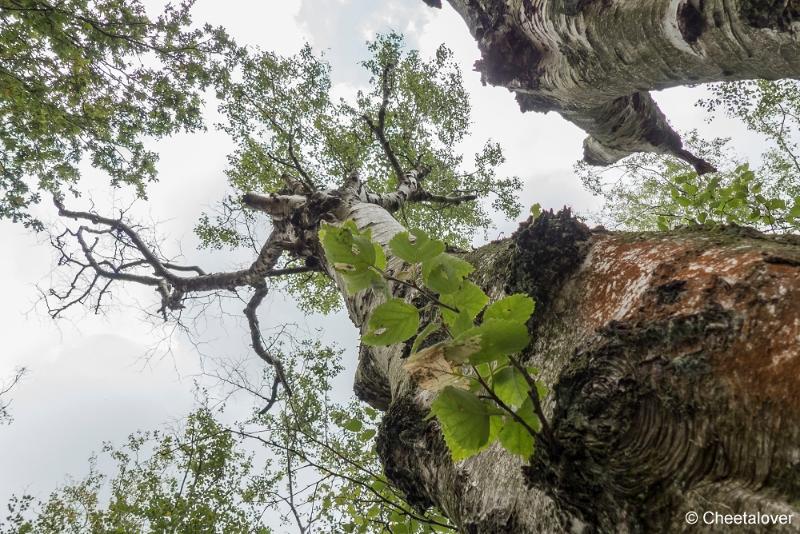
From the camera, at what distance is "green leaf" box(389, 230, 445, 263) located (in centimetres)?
84

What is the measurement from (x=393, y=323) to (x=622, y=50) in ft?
6.28

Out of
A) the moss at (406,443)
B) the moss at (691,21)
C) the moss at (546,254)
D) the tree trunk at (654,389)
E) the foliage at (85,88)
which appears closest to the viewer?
the tree trunk at (654,389)

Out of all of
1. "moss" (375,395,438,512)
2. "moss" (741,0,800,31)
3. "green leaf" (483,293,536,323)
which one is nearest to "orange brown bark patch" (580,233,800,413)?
"green leaf" (483,293,536,323)

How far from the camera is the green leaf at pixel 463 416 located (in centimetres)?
74

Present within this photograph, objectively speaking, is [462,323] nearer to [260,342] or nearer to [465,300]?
[465,300]

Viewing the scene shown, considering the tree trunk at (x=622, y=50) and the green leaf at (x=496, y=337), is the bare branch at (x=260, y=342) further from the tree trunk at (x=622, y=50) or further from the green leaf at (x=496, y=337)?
the green leaf at (x=496, y=337)

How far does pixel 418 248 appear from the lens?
862mm

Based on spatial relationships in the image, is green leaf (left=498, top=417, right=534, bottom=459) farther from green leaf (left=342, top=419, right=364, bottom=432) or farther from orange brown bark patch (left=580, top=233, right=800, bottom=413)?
green leaf (left=342, top=419, right=364, bottom=432)

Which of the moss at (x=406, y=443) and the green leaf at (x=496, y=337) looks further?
the moss at (x=406, y=443)

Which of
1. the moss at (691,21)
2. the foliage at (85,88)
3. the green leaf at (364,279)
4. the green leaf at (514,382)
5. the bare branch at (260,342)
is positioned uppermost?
the foliage at (85,88)

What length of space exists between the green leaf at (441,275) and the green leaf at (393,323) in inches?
2.5

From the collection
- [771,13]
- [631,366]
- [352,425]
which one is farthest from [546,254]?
[352,425]

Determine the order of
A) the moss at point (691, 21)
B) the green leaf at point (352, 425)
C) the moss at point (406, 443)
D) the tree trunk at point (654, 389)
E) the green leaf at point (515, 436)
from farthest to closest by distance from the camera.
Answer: the green leaf at point (352, 425), the moss at point (691, 21), the moss at point (406, 443), the green leaf at point (515, 436), the tree trunk at point (654, 389)

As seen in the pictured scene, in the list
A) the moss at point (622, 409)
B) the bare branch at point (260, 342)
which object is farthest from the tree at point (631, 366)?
the bare branch at point (260, 342)
